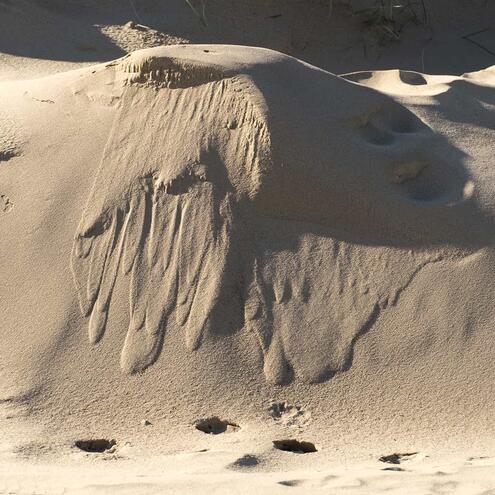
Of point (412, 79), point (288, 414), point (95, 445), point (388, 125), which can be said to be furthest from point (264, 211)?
point (412, 79)

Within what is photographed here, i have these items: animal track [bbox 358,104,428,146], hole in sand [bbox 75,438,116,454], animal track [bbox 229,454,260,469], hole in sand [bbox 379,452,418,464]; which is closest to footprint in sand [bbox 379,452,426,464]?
hole in sand [bbox 379,452,418,464]

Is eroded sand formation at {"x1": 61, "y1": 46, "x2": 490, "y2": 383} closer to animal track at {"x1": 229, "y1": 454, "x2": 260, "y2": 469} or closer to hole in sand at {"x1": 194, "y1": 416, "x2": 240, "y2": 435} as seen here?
hole in sand at {"x1": 194, "y1": 416, "x2": 240, "y2": 435}

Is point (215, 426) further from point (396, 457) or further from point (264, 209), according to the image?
point (264, 209)

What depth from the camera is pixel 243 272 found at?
11.1 ft

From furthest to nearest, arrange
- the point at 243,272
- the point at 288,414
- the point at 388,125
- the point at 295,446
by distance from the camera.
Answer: the point at 388,125 < the point at 243,272 < the point at 288,414 < the point at 295,446

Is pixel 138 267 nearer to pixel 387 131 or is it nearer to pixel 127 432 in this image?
pixel 127 432

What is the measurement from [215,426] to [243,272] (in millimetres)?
523

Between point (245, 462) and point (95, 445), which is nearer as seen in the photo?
point (245, 462)

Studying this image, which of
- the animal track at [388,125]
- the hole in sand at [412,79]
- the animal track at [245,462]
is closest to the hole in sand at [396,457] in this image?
the animal track at [245,462]

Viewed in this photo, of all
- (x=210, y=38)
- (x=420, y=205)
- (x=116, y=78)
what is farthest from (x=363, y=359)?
(x=210, y=38)

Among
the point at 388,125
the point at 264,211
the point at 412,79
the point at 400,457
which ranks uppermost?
the point at 412,79

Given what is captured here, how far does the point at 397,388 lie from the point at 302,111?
0.96m

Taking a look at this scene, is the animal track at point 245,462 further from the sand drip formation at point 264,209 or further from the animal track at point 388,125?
the animal track at point 388,125

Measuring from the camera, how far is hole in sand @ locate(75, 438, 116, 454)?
2.99 metres
